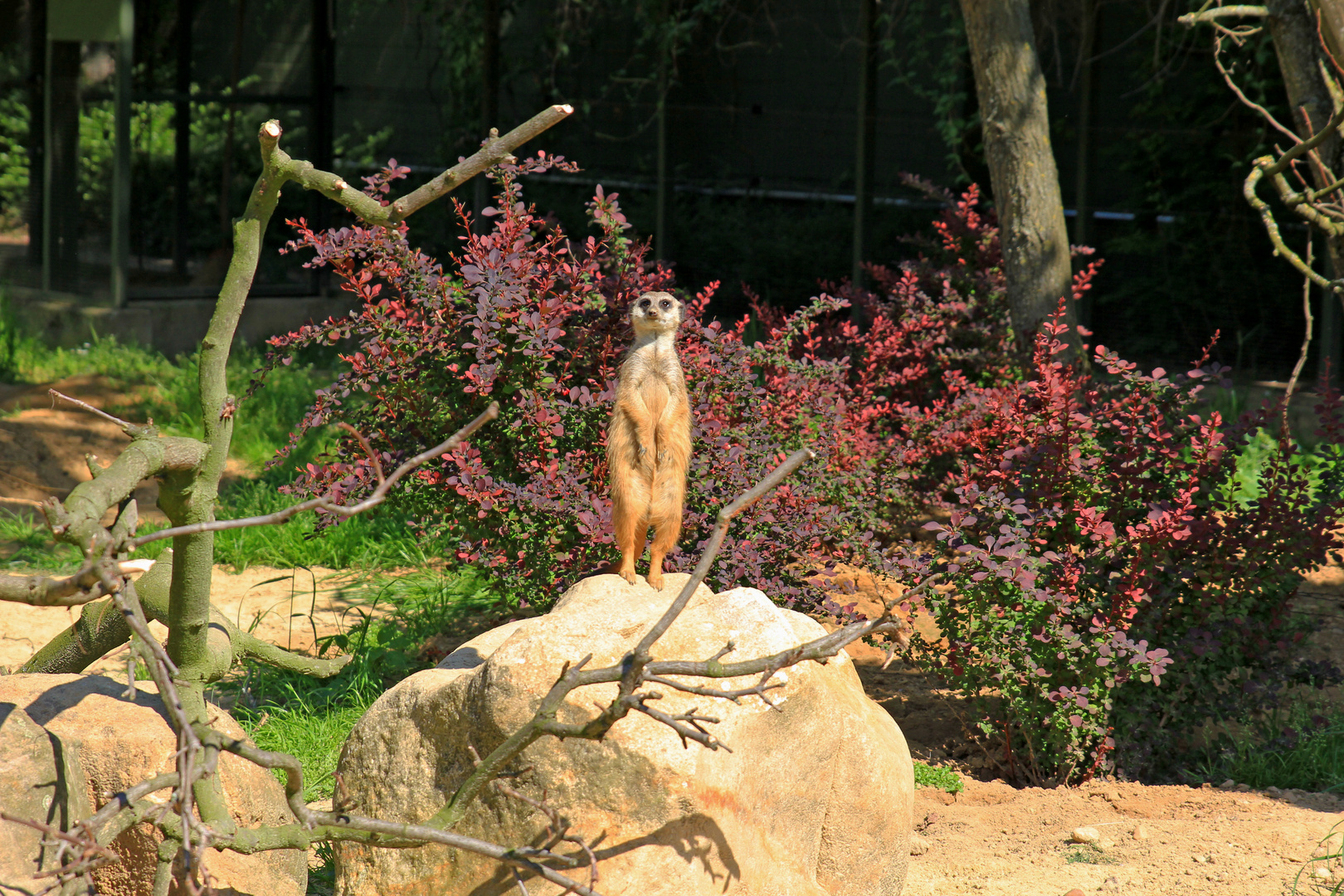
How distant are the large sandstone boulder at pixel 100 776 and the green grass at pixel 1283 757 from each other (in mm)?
2915

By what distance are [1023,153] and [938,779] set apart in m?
2.84

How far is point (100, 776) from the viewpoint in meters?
2.64

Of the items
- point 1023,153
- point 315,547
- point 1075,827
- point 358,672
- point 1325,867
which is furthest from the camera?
point 315,547

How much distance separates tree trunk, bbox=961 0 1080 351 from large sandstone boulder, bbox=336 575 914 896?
2734 millimetres

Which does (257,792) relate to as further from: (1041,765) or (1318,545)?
(1318,545)

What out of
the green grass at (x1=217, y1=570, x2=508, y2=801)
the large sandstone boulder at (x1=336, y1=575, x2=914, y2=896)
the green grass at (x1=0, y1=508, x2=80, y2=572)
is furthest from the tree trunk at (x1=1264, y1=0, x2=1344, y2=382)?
the green grass at (x1=0, y1=508, x2=80, y2=572)

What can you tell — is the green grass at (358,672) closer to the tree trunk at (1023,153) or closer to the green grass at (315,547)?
the green grass at (315,547)

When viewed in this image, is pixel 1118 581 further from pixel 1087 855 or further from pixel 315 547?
pixel 315 547

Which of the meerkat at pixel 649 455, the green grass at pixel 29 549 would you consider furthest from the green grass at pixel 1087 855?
the green grass at pixel 29 549

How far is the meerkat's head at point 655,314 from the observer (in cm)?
371

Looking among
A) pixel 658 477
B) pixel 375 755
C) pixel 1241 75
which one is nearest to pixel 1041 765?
pixel 658 477

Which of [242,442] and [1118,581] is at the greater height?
[1118,581]

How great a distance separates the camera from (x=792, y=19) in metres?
10.1

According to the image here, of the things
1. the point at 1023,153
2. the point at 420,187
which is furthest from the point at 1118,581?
the point at 420,187
